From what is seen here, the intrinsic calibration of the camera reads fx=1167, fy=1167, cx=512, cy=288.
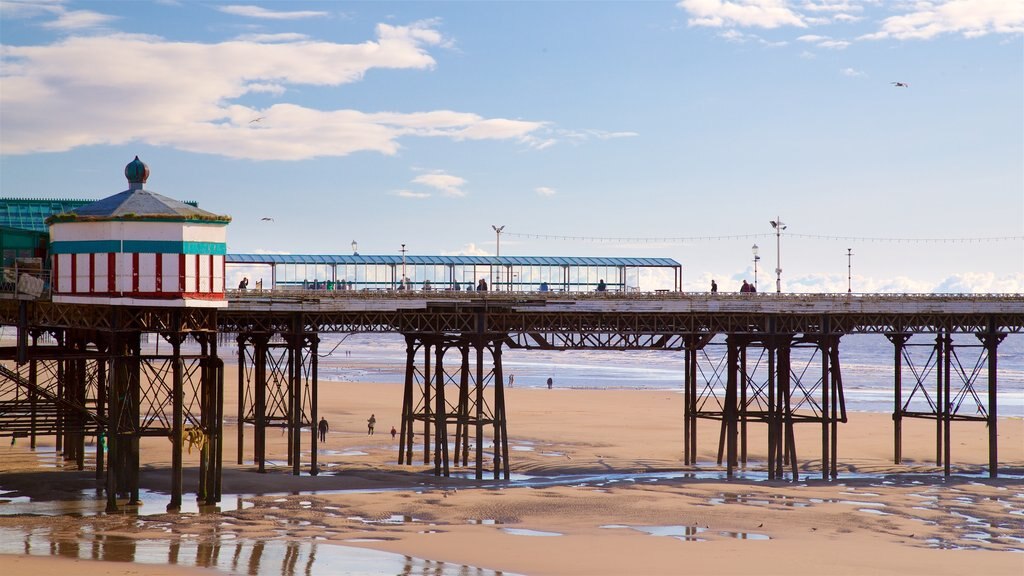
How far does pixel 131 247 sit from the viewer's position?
120 ft

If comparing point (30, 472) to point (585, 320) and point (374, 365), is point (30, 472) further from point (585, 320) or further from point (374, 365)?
point (374, 365)

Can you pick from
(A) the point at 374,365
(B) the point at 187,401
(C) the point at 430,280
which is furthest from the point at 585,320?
(A) the point at 374,365

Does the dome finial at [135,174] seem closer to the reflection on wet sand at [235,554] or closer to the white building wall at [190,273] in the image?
the white building wall at [190,273]

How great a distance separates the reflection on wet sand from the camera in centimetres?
2900

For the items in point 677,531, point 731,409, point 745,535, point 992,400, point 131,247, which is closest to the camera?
point 745,535

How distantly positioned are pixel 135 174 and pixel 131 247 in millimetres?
3474

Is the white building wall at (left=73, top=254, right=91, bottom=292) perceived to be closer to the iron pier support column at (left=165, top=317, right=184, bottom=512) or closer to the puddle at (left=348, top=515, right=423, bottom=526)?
the iron pier support column at (left=165, top=317, right=184, bottom=512)

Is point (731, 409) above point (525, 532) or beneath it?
above

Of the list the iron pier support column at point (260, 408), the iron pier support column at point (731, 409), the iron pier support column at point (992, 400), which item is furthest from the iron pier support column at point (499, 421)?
the iron pier support column at point (992, 400)

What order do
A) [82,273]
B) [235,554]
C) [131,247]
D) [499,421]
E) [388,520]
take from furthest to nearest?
[499,421]
[82,273]
[131,247]
[388,520]
[235,554]

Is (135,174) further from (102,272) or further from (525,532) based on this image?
(525,532)

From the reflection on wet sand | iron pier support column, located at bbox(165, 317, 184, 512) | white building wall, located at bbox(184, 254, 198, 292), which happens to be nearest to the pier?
iron pier support column, located at bbox(165, 317, 184, 512)

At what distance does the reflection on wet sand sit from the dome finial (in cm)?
1199

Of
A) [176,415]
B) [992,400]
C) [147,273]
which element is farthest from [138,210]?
[992,400]
